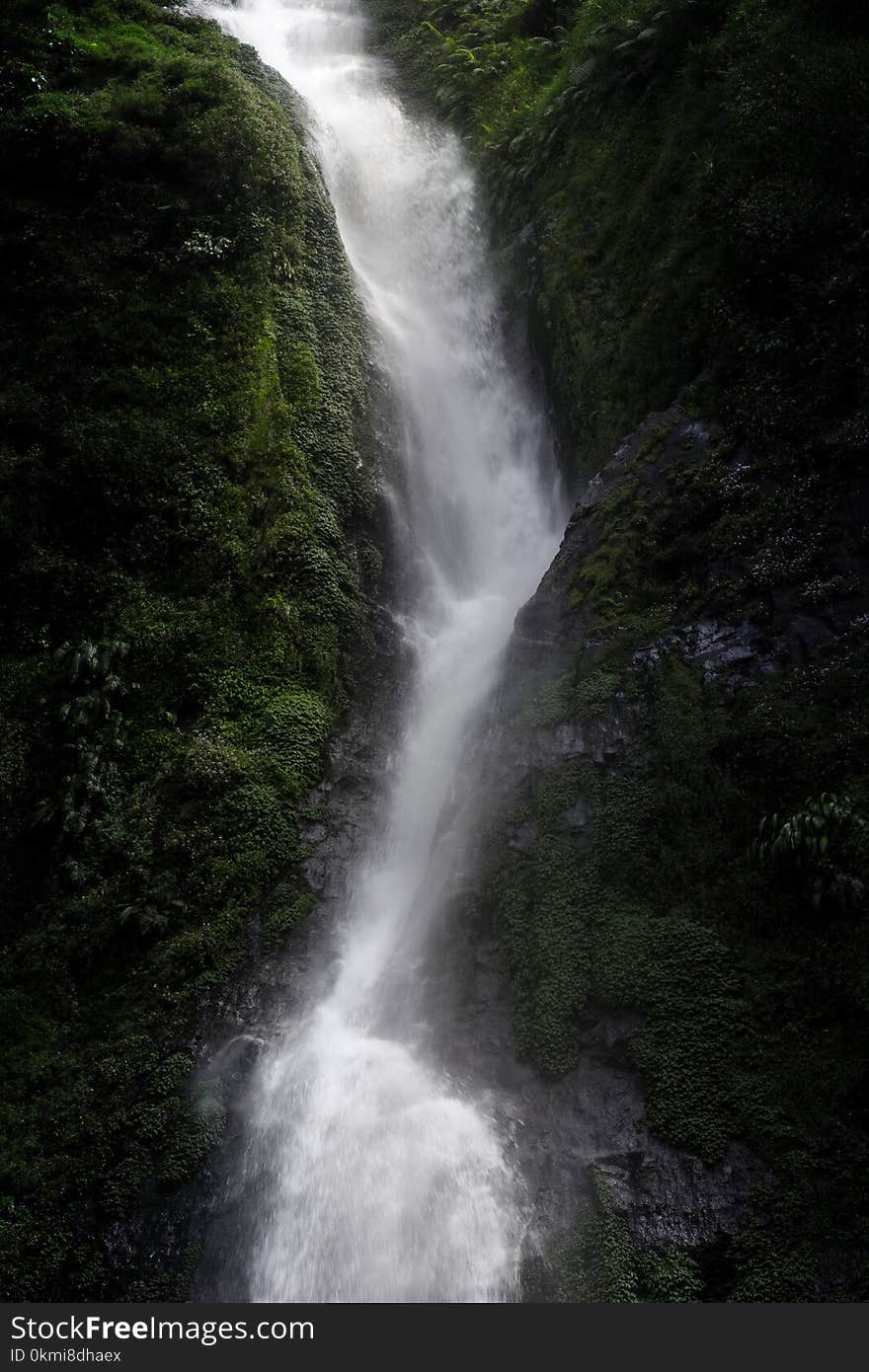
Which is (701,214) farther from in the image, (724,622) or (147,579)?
(147,579)

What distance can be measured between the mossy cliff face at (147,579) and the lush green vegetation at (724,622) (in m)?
3.79

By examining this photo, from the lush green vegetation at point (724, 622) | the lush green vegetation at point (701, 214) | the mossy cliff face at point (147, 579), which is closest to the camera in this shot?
the lush green vegetation at point (724, 622)

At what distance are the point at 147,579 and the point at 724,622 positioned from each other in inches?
311

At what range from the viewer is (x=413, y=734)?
1341 cm

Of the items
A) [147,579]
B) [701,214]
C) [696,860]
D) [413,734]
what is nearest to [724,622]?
[696,860]

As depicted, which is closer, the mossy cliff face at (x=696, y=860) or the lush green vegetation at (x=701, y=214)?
the mossy cliff face at (x=696, y=860)

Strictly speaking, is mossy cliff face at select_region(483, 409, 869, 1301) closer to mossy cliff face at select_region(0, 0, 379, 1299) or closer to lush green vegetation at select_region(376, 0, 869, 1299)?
lush green vegetation at select_region(376, 0, 869, 1299)

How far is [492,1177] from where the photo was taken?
8.66 m

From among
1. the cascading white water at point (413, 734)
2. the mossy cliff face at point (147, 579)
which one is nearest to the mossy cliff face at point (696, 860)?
the cascading white water at point (413, 734)

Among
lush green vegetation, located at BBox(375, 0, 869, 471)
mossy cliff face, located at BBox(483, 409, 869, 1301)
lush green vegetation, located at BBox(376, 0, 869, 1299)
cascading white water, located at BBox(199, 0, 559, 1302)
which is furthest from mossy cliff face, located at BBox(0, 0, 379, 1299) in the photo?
lush green vegetation, located at BBox(375, 0, 869, 471)

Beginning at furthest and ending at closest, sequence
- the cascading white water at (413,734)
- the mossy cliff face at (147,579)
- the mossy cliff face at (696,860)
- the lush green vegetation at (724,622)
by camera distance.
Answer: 1. the mossy cliff face at (147,579)
2. the cascading white water at (413,734)
3. the lush green vegetation at (724,622)
4. the mossy cliff face at (696,860)

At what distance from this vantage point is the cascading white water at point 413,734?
852 cm

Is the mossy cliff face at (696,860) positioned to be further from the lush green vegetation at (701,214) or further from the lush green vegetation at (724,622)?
the lush green vegetation at (701,214)

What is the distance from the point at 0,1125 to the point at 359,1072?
388 cm
